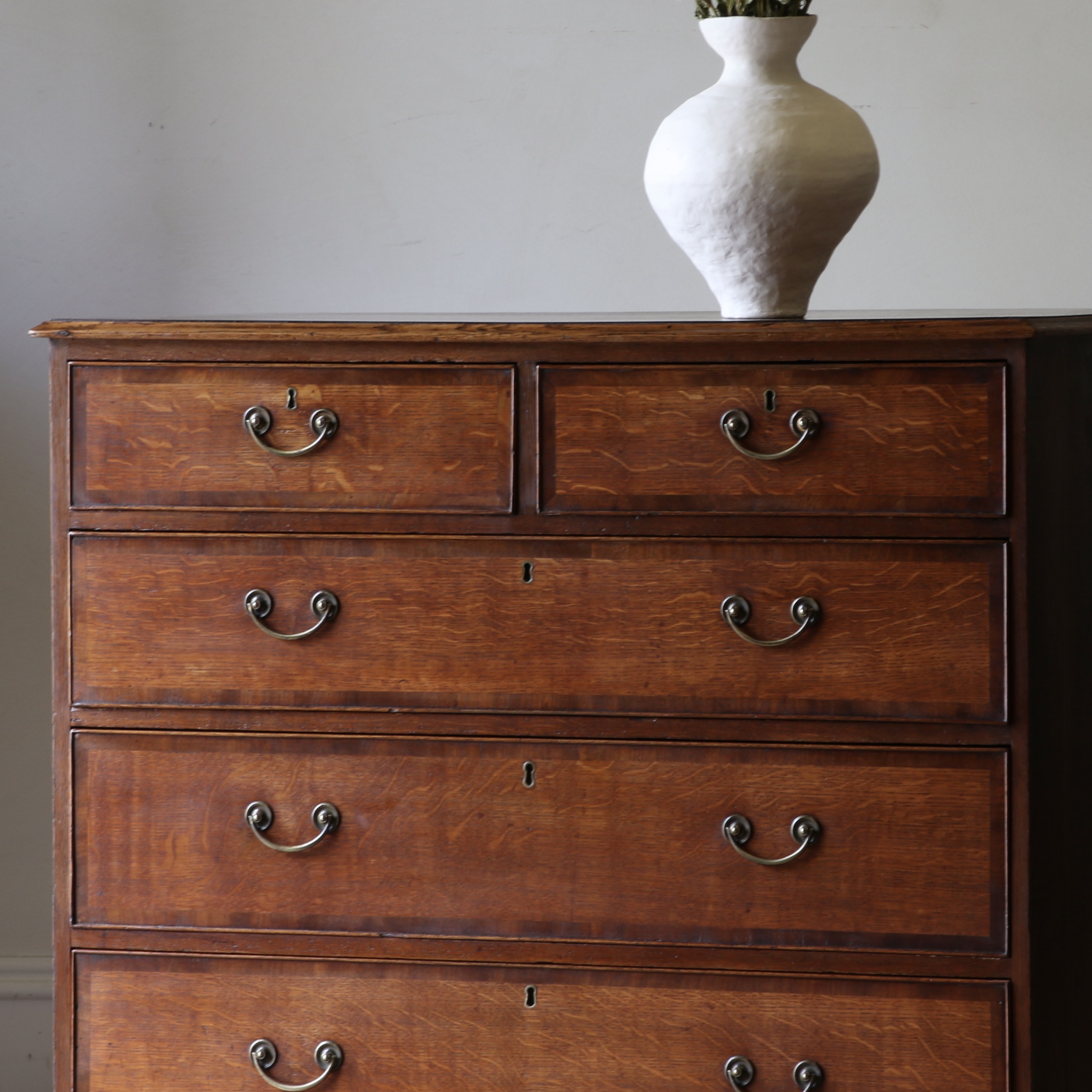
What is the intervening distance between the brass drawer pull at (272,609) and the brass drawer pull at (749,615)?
1.33 feet

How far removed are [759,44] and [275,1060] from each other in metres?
1.21

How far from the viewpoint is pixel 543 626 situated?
134cm

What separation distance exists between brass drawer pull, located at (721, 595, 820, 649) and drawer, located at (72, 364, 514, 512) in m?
0.25

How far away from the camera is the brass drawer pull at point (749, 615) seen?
51.6 inches

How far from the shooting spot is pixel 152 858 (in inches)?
54.6

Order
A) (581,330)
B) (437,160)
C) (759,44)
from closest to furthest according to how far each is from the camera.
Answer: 1. (581,330)
2. (759,44)
3. (437,160)

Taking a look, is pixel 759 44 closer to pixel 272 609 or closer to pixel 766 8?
pixel 766 8

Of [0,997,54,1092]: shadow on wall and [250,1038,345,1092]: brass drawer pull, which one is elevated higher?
[250,1038,345,1092]: brass drawer pull

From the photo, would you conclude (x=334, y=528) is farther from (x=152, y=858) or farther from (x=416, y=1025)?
(x=416, y=1025)

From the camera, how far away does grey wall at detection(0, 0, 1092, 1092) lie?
1.95 meters

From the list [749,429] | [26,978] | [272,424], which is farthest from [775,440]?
[26,978]

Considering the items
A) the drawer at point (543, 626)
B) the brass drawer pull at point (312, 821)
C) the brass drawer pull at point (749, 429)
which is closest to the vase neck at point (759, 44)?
the brass drawer pull at point (749, 429)

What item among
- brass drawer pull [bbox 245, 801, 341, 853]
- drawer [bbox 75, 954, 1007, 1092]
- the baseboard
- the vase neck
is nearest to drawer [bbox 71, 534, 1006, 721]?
brass drawer pull [bbox 245, 801, 341, 853]

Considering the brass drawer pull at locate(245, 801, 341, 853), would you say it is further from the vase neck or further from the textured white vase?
the vase neck
